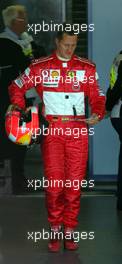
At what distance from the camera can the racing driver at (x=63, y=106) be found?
225 inches

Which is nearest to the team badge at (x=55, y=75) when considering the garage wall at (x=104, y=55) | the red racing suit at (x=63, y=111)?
the red racing suit at (x=63, y=111)

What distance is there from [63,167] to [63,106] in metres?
0.43

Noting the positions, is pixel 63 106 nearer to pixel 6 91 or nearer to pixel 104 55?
pixel 6 91

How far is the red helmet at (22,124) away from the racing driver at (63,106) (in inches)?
3.5

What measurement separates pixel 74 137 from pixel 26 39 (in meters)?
1.74

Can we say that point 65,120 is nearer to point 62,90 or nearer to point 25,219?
point 62,90

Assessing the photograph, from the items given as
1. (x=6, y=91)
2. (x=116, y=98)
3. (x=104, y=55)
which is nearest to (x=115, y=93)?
(x=116, y=98)

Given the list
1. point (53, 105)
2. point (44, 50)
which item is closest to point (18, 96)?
point (53, 105)

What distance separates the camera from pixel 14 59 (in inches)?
284

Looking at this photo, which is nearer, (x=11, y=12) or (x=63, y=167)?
(x=63, y=167)

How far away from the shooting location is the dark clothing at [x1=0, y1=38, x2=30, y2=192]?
23.4 feet

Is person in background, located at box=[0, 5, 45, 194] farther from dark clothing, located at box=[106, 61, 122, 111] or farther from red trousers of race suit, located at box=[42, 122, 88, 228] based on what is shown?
red trousers of race suit, located at box=[42, 122, 88, 228]

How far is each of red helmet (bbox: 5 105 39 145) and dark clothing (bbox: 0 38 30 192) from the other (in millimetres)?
1378

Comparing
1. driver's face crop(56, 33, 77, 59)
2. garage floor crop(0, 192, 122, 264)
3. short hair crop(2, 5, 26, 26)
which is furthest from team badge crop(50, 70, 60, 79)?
short hair crop(2, 5, 26, 26)
